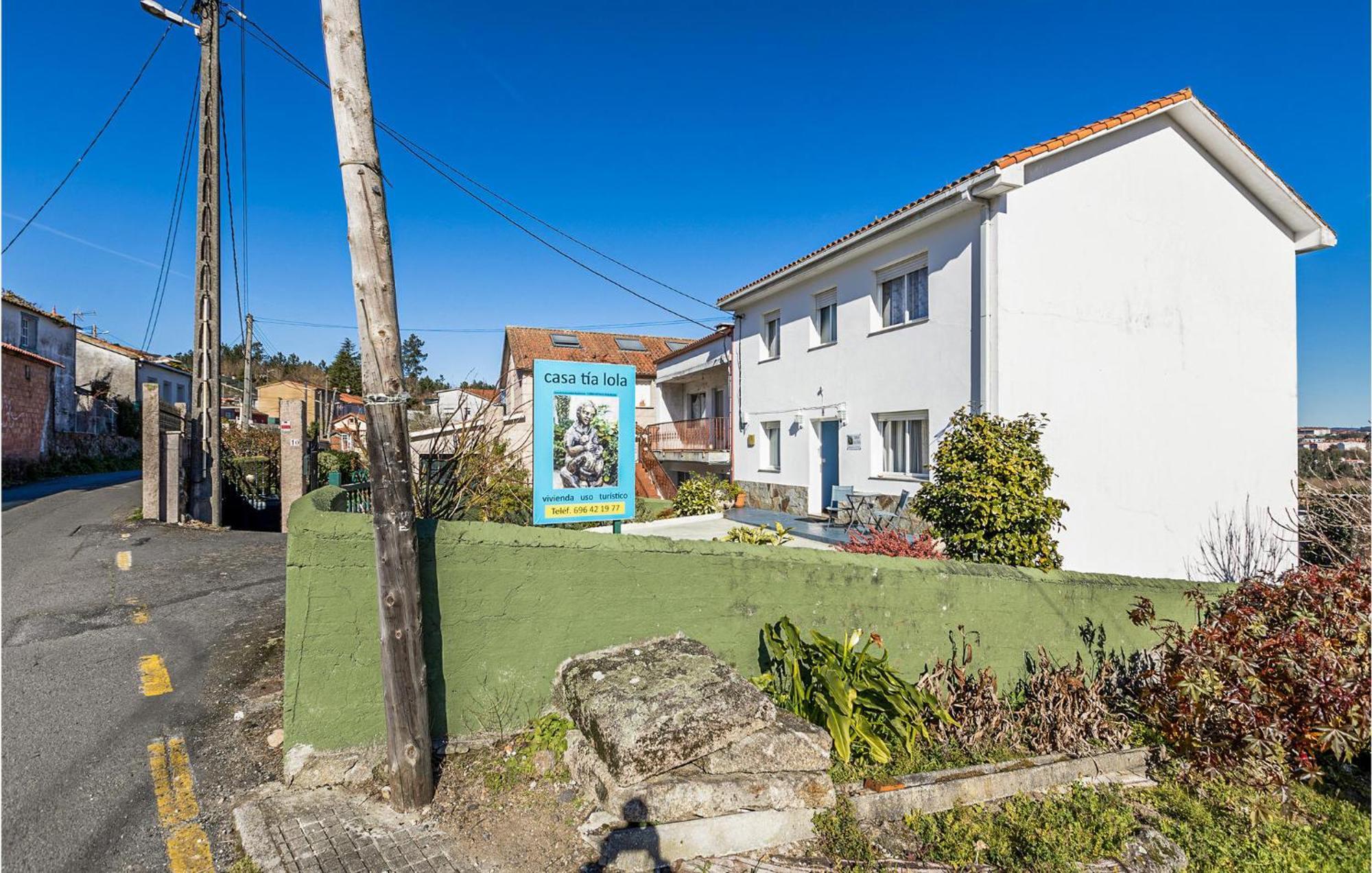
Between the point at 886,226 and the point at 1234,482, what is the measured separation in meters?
7.57

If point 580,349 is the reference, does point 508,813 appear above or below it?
below

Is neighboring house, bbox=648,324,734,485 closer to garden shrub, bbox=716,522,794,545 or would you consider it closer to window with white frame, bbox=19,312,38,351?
garden shrub, bbox=716,522,794,545

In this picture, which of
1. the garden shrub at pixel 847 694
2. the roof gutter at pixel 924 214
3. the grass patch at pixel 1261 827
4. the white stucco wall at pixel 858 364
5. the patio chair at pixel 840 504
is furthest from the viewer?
the patio chair at pixel 840 504

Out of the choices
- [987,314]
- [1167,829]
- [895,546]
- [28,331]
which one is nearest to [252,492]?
[895,546]

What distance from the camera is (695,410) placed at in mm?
22516

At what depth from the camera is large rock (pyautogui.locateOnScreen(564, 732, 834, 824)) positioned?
125 inches

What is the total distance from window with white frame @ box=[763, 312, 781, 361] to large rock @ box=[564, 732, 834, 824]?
41.1ft

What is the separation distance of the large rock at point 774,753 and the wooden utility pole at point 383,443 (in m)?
1.56

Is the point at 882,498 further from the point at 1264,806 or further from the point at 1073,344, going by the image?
the point at 1264,806

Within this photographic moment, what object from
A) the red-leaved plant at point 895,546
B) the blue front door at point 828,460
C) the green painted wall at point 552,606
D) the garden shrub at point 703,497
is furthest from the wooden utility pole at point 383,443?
the garden shrub at point 703,497

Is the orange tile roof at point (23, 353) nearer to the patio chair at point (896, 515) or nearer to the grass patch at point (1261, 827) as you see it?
the patio chair at point (896, 515)

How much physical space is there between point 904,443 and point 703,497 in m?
5.21

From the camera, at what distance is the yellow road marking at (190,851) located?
2975 millimetres

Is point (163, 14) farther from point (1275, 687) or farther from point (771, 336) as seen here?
point (1275, 687)
